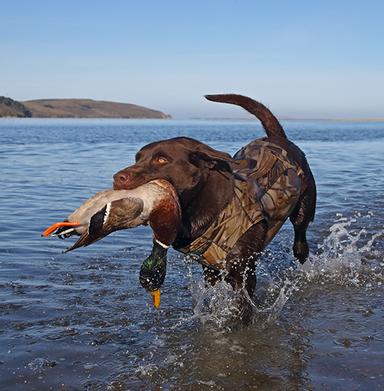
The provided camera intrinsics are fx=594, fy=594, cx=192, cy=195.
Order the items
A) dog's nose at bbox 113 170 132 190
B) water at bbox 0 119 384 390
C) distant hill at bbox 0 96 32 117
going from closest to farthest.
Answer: dog's nose at bbox 113 170 132 190 < water at bbox 0 119 384 390 < distant hill at bbox 0 96 32 117

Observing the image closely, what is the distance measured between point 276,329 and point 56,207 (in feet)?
18.0

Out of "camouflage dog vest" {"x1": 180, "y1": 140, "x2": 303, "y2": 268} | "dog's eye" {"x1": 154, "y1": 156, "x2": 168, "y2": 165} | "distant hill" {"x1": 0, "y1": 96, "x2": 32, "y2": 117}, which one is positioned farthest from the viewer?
"distant hill" {"x1": 0, "y1": 96, "x2": 32, "y2": 117}

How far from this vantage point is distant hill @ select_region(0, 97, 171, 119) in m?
87.2

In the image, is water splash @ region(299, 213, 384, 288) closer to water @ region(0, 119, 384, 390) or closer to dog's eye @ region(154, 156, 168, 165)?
water @ region(0, 119, 384, 390)

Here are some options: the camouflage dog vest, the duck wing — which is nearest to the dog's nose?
the duck wing

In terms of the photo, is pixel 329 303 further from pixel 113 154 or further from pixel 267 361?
pixel 113 154

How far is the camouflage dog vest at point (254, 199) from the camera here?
4156mm

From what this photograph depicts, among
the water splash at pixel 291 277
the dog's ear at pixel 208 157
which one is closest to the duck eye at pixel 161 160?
the dog's ear at pixel 208 157

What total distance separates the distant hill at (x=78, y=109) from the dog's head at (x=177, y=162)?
7853 cm

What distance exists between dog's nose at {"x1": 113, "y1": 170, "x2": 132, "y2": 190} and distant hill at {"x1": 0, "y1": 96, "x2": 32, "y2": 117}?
77.3m

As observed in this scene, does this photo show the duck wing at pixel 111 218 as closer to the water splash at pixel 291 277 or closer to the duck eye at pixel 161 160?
the duck eye at pixel 161 160

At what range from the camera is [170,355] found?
3.90 metres

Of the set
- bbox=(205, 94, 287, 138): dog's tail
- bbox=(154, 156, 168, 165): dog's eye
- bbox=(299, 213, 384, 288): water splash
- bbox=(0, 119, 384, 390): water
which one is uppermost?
bbox=(205, 94, 287, 138): dog's tail

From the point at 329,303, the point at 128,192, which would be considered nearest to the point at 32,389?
the point at 128,192
